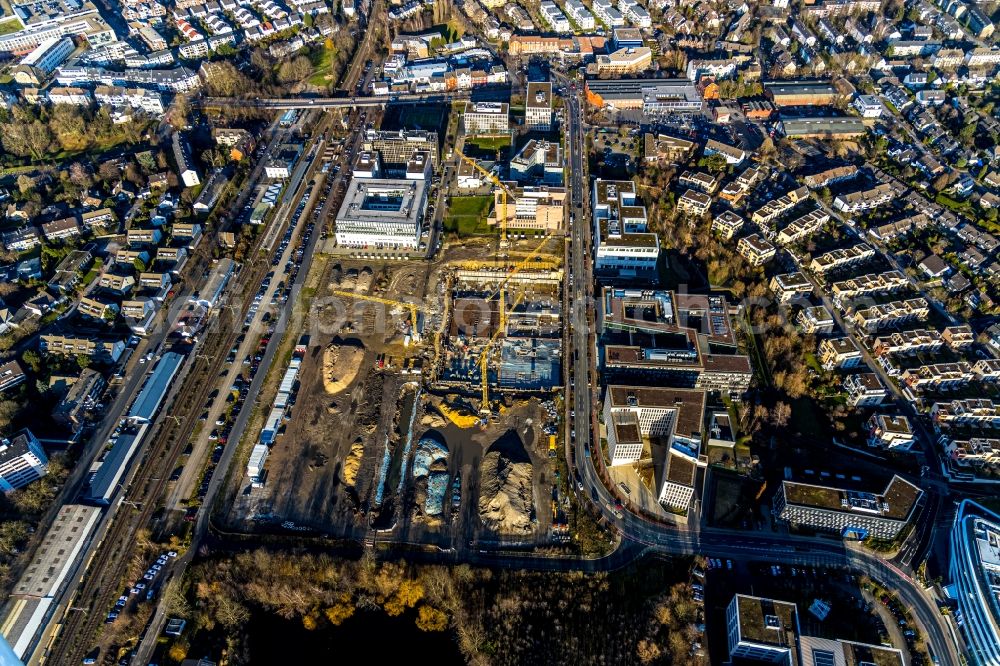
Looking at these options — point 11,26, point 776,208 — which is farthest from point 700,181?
point 11,26

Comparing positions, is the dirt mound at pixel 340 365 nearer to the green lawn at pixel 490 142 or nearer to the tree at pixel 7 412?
the tree at pixel 7 412

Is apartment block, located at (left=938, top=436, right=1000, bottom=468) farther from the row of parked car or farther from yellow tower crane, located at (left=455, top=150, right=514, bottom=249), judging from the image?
the row of parked car

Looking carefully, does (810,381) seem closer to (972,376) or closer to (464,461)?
(972,376)

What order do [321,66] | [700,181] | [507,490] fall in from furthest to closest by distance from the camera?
[321,66]
[700,181]
[507,490]

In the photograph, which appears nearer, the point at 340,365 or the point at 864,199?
the point at 340,365

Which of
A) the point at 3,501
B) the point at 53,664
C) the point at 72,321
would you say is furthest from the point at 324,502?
the point at 72,321

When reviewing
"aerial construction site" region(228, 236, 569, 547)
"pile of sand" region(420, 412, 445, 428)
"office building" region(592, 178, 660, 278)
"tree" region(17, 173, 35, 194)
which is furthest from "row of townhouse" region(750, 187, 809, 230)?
"tree" region(17, 173, 35, 194)

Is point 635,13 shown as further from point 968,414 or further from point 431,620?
point 431,620
